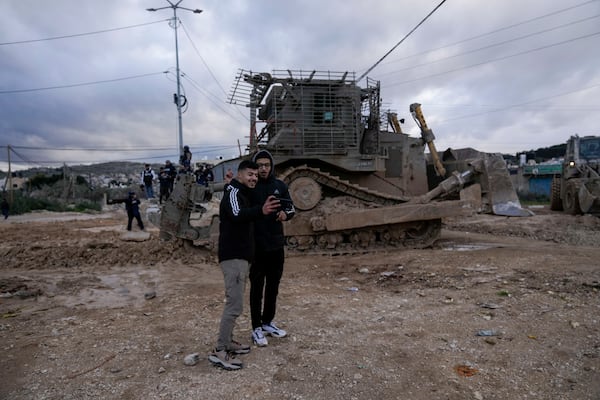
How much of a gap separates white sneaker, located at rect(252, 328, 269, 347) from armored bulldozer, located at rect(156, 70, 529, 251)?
4.28m

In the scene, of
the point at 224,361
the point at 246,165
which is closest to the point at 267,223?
the point at 246,165

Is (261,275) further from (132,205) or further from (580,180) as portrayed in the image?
(580,180)

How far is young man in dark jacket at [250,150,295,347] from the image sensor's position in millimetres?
3602

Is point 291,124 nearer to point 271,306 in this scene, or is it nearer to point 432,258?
point 432,258

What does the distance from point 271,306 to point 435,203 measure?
5272 millimetres

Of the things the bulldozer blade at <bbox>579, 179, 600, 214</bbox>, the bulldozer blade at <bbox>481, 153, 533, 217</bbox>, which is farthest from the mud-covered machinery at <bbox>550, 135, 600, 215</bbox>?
the bulldozer blade at <bbox>481, 153, 533, 217</bbox>

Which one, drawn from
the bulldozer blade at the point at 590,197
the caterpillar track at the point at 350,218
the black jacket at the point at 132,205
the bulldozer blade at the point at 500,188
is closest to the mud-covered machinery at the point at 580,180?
the bulldozer blade at the point at 590,197

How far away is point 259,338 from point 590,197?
496 inches

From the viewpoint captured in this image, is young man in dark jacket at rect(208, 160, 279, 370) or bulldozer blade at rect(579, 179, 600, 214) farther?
bulldozer blade at rect(579, 179, 600, 214)

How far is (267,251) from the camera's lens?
3.62m

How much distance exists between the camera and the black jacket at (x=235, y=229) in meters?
3.24

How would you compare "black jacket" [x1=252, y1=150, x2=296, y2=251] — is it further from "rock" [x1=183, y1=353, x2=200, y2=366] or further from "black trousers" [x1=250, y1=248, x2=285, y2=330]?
"rock" [x1=183, y1=353, x2=200, y2=366]

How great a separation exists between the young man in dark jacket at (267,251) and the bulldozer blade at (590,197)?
12246 millimetres

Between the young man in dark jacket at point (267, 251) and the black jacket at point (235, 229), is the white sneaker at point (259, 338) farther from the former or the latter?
the black jacket at point (235, 229)
